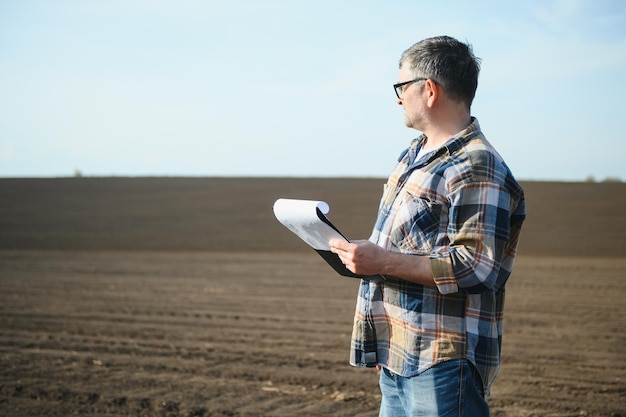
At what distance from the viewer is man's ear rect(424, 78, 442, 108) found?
2225 mm

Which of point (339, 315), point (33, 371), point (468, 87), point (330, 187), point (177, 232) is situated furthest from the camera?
point (330, 187)

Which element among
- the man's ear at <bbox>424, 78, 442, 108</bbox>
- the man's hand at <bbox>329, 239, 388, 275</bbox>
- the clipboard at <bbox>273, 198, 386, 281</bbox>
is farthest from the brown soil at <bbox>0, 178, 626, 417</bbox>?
the man's ear at <bbox>424, 78, 442, 108</bbox>

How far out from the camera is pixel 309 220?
2209mm

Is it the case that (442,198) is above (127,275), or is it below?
above

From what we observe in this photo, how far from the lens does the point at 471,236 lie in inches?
82.0

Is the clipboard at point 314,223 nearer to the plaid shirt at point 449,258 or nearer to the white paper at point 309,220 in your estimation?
the white paper at point 309,220

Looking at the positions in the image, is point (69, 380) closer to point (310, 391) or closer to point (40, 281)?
point (310, 391)

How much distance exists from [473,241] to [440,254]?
11cm

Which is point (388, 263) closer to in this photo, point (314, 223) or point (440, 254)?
point (440, 254)

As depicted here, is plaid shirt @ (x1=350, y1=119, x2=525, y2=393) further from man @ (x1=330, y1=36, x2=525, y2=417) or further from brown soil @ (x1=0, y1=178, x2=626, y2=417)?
brown soil @ (x1=0, y1=178, x2=626, y2=417)

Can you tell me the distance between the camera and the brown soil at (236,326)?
5406 millimetres

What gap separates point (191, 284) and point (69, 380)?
6.07m

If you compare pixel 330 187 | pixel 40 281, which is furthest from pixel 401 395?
pixel 330 187

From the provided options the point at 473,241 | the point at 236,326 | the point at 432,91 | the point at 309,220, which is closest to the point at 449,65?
the point at 432,91
